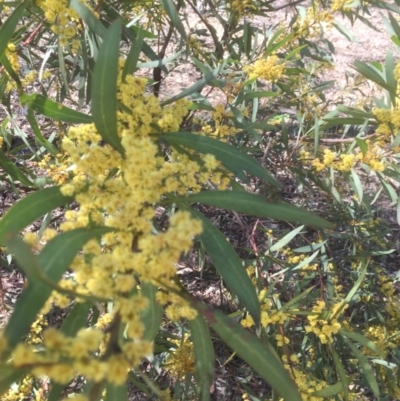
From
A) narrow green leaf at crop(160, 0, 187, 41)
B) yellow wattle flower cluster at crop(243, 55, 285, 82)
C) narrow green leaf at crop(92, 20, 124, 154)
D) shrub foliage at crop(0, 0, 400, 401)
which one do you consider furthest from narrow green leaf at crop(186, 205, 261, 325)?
yellow wattle flower cluster at crop(243, 55, 285, 82)

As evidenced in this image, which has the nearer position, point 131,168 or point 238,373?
point 131,168

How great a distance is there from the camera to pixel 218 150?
3.46 ft

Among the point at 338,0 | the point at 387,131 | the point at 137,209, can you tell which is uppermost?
the point at 338,0

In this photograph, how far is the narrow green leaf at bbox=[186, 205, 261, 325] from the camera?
2.97 feet

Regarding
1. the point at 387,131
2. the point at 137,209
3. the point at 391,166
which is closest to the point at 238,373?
the point at 391,166

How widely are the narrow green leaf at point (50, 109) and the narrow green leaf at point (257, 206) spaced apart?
13.7 inches

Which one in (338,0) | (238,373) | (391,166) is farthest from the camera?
(238,373)

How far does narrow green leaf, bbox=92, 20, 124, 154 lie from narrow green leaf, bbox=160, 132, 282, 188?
0.58ft

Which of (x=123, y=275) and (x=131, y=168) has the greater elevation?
(x=131, y=168)

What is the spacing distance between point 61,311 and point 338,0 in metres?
2.09

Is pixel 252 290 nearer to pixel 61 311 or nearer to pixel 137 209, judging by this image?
pixel 137 209

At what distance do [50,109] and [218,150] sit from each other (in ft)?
1.32

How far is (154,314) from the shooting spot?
3.17 ft

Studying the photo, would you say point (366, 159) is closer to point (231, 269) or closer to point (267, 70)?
point (267, 70)
